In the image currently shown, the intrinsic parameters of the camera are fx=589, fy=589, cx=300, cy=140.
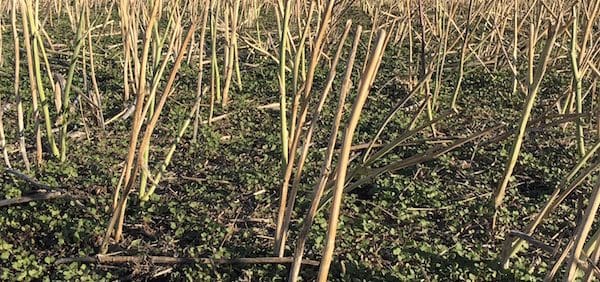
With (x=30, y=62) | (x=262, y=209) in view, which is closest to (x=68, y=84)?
(x=30, y=62)

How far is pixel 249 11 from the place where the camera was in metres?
5.05

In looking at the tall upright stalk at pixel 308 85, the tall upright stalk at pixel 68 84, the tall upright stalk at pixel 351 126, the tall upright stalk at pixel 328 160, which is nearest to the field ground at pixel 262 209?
the tall upright stalk at pixel 68 84

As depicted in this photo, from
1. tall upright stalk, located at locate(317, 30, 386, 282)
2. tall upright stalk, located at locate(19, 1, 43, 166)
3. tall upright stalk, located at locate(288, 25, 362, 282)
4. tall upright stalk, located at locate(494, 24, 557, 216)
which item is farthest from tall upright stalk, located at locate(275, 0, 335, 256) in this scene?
tall upright stalk, located at locate(19, 1, 43, 166)

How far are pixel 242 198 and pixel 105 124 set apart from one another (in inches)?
36.7

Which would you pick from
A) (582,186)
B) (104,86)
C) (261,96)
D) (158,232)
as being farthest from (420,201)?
(104,86)

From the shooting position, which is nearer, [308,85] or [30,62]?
[308,85]

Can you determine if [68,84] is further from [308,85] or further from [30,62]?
[308,85]

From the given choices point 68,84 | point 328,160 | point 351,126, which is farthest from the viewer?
point 68,84

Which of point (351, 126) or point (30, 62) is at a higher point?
point (351, 126)

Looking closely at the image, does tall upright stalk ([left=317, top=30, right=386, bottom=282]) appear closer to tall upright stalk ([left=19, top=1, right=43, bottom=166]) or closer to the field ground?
the field ground

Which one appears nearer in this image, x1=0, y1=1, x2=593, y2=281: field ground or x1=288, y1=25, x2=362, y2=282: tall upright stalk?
x1=288, y1=25, x2=362, y2=282: tall upright stalk

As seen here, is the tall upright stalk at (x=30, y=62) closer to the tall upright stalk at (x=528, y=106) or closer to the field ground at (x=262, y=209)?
the field ground at (x=262, y=209)

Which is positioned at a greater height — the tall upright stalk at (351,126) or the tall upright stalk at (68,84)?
the tall upright stalk at (351,126)

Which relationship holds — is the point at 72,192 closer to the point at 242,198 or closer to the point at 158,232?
the point at 158,232
